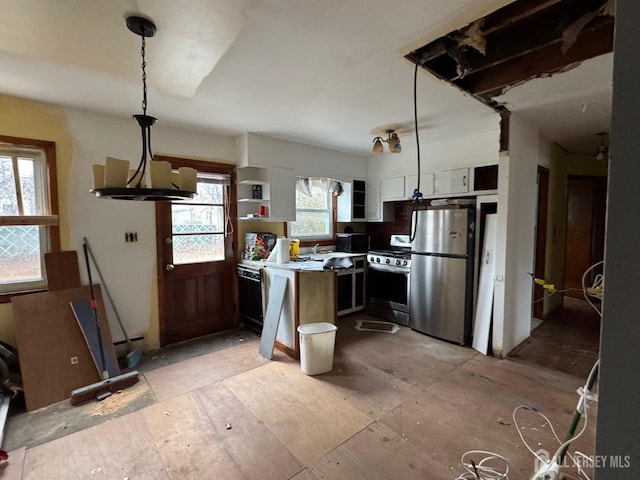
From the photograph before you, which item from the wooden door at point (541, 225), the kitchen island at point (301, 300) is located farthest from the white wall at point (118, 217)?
the wooden door at point (541, 225)

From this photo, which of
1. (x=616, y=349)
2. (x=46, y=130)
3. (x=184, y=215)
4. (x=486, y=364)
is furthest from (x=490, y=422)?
(x=46, y=130)

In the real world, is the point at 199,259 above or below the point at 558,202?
below

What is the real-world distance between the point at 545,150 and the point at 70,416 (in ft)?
17.5

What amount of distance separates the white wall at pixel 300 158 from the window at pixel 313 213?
11.8 inches

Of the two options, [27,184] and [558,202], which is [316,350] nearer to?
[27,184]

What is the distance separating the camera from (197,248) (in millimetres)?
3619

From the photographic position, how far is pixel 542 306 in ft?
13.7

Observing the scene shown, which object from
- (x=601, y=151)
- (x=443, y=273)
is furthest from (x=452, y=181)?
(x=601, y=151)

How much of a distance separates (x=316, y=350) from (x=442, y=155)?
2.90m

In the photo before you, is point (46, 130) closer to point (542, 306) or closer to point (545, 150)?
point (545, 150)

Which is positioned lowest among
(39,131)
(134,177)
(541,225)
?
(541,225)

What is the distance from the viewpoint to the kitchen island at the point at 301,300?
309 cm

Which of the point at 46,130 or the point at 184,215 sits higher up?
the point at 46,130

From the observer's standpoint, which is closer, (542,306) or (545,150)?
(545,150)
